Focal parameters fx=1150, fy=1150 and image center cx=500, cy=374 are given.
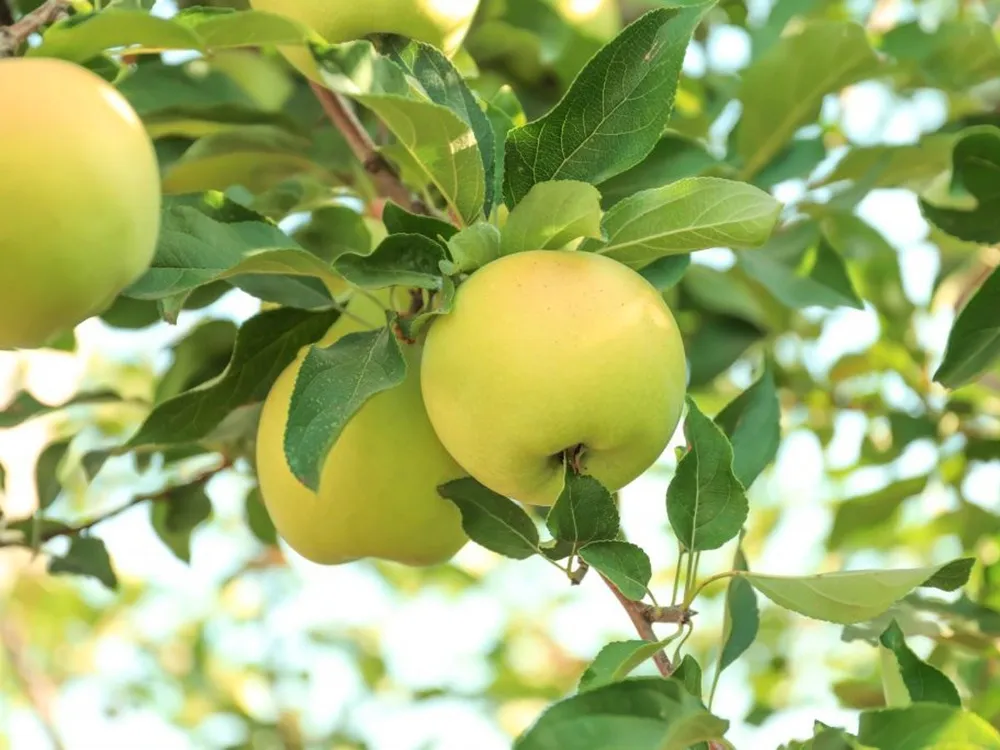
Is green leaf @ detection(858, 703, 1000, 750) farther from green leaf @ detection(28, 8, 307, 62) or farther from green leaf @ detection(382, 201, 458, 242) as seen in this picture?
green leaf @ detection(28, 8, 307, 62)

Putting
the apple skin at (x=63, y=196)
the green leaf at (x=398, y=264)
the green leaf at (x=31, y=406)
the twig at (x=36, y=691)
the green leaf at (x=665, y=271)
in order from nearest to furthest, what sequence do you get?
the apple skin at (x=63, y=196), the green leaf at (x=398, y=264), the green leaf at (x=665, y=271), the green leaf at (x=31, y=406), the twig at (x=36, y=691)

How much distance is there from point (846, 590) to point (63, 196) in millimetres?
623

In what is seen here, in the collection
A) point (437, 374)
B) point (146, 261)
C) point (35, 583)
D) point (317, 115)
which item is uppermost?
point (146, 261)

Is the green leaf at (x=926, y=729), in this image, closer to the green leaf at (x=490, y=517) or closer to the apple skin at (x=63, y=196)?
the green leaf at (x=490, y=517)

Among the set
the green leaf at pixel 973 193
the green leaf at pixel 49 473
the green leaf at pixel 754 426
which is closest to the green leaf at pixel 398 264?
the green leaf at pixel 754 426

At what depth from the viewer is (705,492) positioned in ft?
3.10

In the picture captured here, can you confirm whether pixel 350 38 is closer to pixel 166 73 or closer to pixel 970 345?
pixel 166 73

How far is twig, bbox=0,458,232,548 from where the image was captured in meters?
1.49

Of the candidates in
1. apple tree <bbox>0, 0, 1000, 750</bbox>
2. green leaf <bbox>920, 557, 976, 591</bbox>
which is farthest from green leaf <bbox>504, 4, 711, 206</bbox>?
green leaf <bbox>920, 557, 976, 591</bbox>

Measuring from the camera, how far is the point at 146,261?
0.75 meters

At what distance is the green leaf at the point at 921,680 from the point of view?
0.90 metres

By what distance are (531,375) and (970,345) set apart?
60 centimetres

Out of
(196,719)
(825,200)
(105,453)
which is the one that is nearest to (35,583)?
(196,719)

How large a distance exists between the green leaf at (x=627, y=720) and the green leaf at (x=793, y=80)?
0.98 meters
